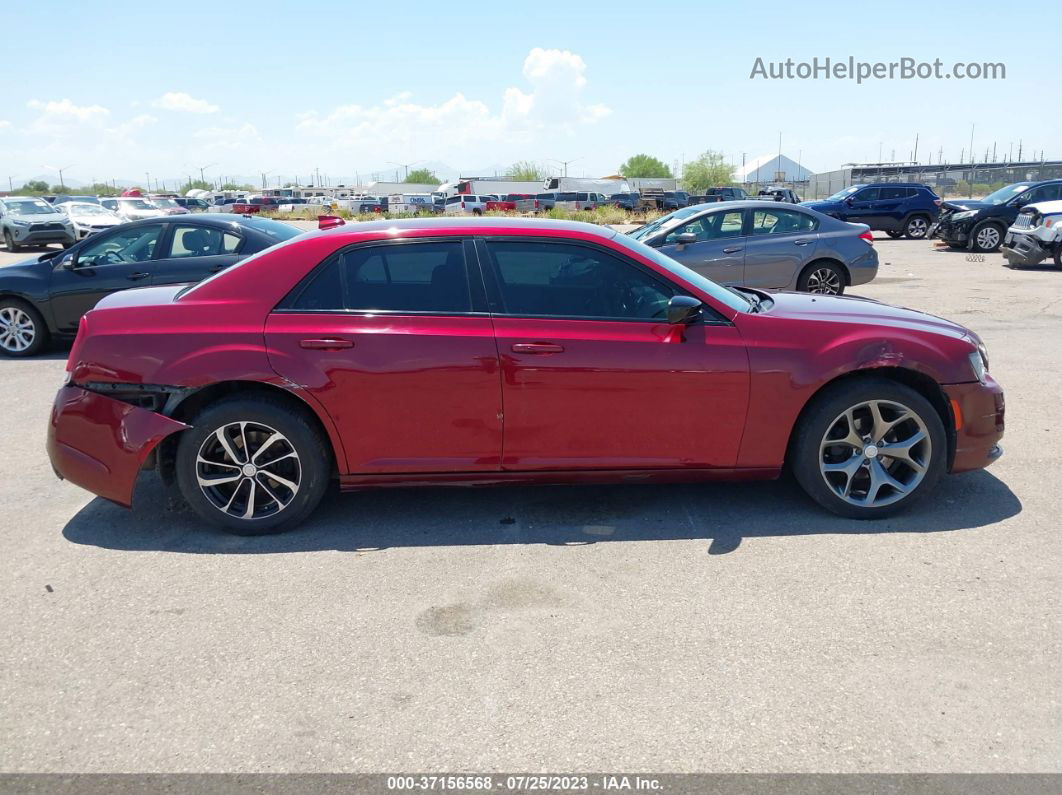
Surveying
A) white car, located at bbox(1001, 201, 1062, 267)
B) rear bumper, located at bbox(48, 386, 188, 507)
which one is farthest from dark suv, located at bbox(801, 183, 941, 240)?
rear bumper, located at bbox(48, 386, 188, 507)

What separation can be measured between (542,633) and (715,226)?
8931 millimetres

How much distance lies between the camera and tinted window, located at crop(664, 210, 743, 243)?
1151 cm

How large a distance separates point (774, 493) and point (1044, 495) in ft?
5.13

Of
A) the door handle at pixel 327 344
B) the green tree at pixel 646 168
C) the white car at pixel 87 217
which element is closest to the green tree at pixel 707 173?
the green tree at pixel 646 168

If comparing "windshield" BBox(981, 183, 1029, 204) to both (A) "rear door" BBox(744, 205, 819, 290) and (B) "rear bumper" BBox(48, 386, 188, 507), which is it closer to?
(A) "rear door" BBox(744, 205, 819, 290)

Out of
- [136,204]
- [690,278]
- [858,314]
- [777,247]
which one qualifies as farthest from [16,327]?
[136,204]

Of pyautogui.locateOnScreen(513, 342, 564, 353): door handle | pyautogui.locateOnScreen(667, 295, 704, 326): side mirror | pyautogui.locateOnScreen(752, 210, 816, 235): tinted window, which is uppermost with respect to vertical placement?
pyautogui.locateOnScreen(752, 210, 816, 235): tinted window

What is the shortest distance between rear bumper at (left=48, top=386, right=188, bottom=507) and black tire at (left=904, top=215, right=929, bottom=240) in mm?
26378

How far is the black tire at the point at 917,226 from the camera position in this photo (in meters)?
26.4

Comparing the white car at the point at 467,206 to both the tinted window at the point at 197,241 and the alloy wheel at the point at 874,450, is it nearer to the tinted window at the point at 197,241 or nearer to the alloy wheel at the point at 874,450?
the tinted window at the point at 197,241

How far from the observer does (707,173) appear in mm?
78250

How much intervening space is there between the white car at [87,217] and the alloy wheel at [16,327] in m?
16.2

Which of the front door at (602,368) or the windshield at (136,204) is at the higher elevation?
the windshield at (136,204)

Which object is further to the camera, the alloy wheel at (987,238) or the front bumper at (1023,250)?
the alloy wheel at (987,238)
